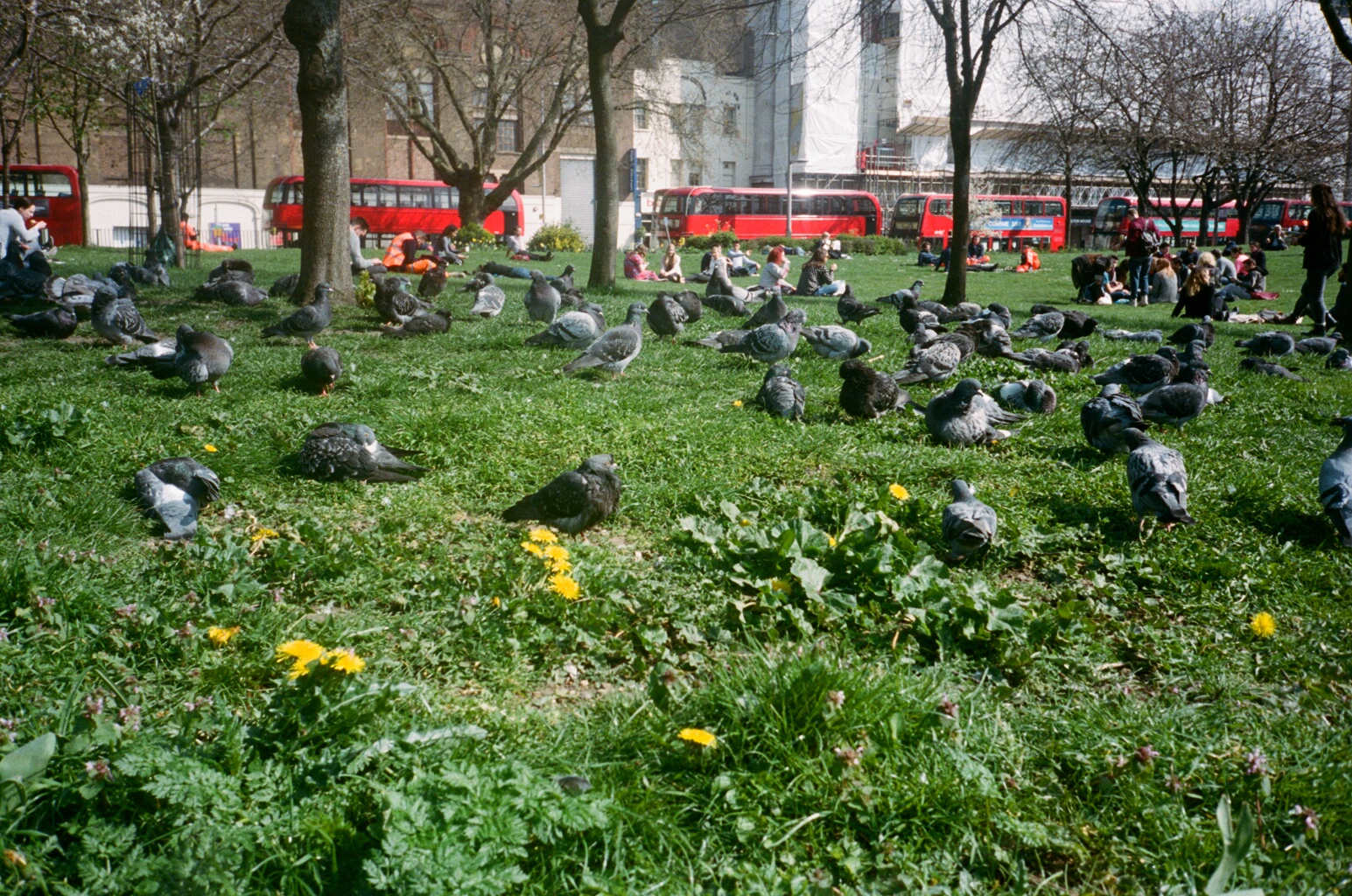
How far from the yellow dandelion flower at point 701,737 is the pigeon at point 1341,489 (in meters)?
3.58

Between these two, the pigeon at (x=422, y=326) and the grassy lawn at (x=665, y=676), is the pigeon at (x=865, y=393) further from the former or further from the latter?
the pigeon at (x=422, y=326)

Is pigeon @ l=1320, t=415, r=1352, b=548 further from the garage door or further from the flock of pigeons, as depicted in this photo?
the garage door

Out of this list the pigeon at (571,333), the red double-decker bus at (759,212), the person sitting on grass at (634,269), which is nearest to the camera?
the pigeon at (571,333)

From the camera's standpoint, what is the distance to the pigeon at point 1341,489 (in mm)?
4489

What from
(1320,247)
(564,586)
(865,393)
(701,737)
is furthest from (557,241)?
(701,737)

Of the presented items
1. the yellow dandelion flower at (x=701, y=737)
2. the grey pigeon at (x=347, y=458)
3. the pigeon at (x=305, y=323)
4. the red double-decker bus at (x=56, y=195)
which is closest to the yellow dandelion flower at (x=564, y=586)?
the yellow dandelion flower at (x=701, y=737)

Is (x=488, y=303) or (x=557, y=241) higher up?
(x=557, y=241)

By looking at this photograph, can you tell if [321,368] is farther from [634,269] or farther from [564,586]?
[634,269]

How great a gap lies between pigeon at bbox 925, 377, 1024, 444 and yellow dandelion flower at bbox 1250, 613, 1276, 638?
106 inches

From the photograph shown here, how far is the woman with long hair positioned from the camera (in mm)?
13398

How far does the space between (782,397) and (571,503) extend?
2772 millimetres

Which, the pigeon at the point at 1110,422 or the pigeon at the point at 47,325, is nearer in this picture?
the pigeon at the point at 1110,422

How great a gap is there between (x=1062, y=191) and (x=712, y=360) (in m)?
53.7

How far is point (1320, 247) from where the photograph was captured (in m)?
14.0
